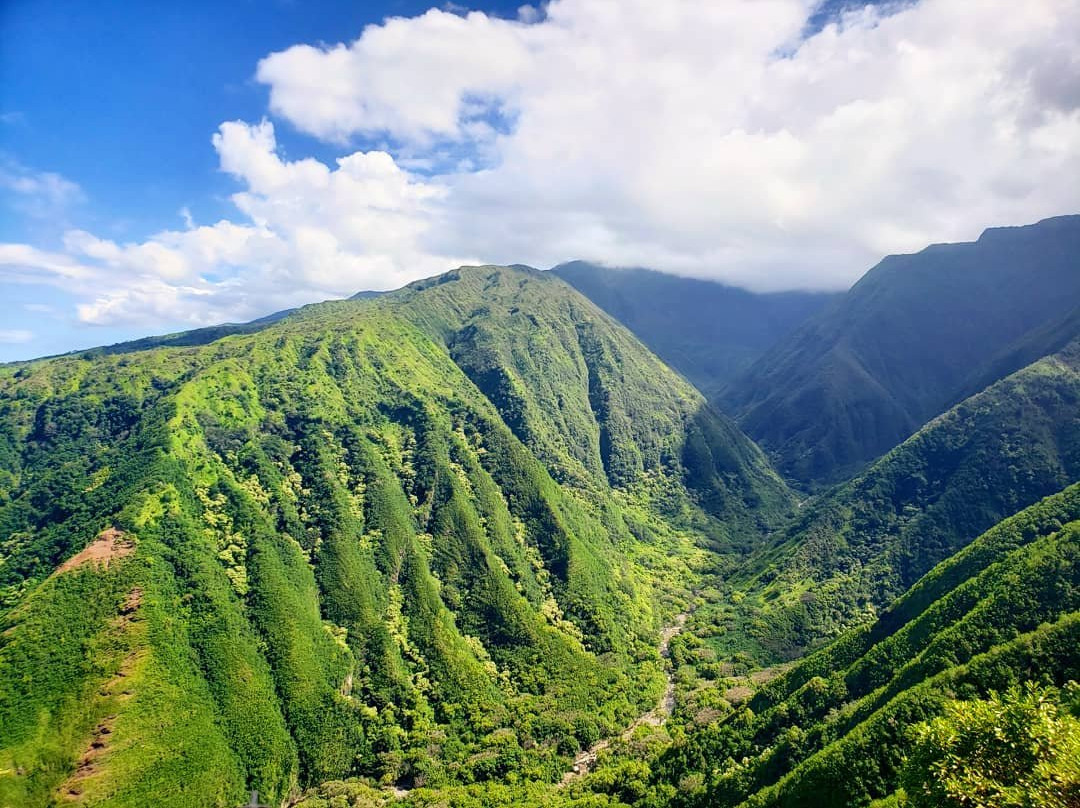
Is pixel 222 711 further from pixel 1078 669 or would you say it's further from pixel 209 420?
pixel 1078 669

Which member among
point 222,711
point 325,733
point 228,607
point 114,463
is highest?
point 114,463

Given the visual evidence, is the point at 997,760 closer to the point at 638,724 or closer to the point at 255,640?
the point at 638,724

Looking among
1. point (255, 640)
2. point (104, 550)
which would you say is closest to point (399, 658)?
point (255, 640)

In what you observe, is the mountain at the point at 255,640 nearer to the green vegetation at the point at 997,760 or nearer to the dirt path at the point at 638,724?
→ the dirt path at the point at 638,724

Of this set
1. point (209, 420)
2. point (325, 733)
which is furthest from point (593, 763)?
point (209, 420)

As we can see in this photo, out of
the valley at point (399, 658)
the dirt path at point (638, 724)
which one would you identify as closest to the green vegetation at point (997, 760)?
the valley at point (399, 658)
